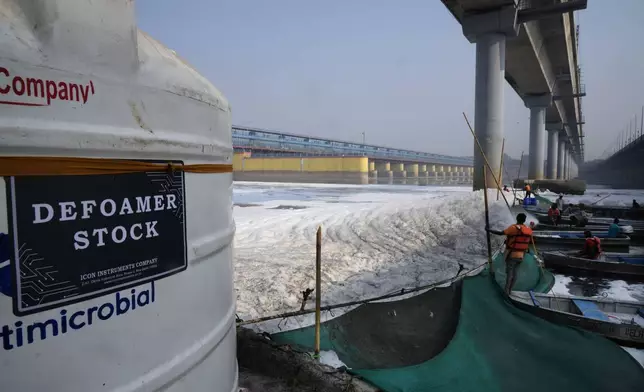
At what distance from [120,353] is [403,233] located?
1193 centimetres

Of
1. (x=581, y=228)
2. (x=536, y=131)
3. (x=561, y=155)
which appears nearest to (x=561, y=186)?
(x=536, y=131)

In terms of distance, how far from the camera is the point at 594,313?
241 inches

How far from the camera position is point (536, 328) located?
4.25m

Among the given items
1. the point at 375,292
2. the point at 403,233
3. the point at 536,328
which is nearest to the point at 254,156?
the point at 403,233

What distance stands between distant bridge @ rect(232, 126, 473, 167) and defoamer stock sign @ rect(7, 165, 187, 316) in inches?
1931

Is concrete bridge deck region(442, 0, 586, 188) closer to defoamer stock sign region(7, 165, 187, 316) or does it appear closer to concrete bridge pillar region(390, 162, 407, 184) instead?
defoamer stock sign region(7, 165, 187, 316)

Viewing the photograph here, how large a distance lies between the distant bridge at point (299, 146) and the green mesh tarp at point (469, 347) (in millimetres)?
46416

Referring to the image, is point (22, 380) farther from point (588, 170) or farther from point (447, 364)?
point (588, 170)

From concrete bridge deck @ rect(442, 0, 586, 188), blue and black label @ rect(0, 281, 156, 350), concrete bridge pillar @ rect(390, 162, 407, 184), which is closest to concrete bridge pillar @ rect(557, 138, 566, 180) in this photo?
concrete bridge pillar @ rect(390, 162, 407, 184)

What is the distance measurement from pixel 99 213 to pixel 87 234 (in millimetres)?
95

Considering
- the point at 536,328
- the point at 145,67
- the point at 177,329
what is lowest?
the point at 536,328

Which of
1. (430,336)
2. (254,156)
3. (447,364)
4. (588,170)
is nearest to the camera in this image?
(447,364)

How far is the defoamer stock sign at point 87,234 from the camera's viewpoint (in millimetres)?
1461

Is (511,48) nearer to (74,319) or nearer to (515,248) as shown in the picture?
(515,248)
